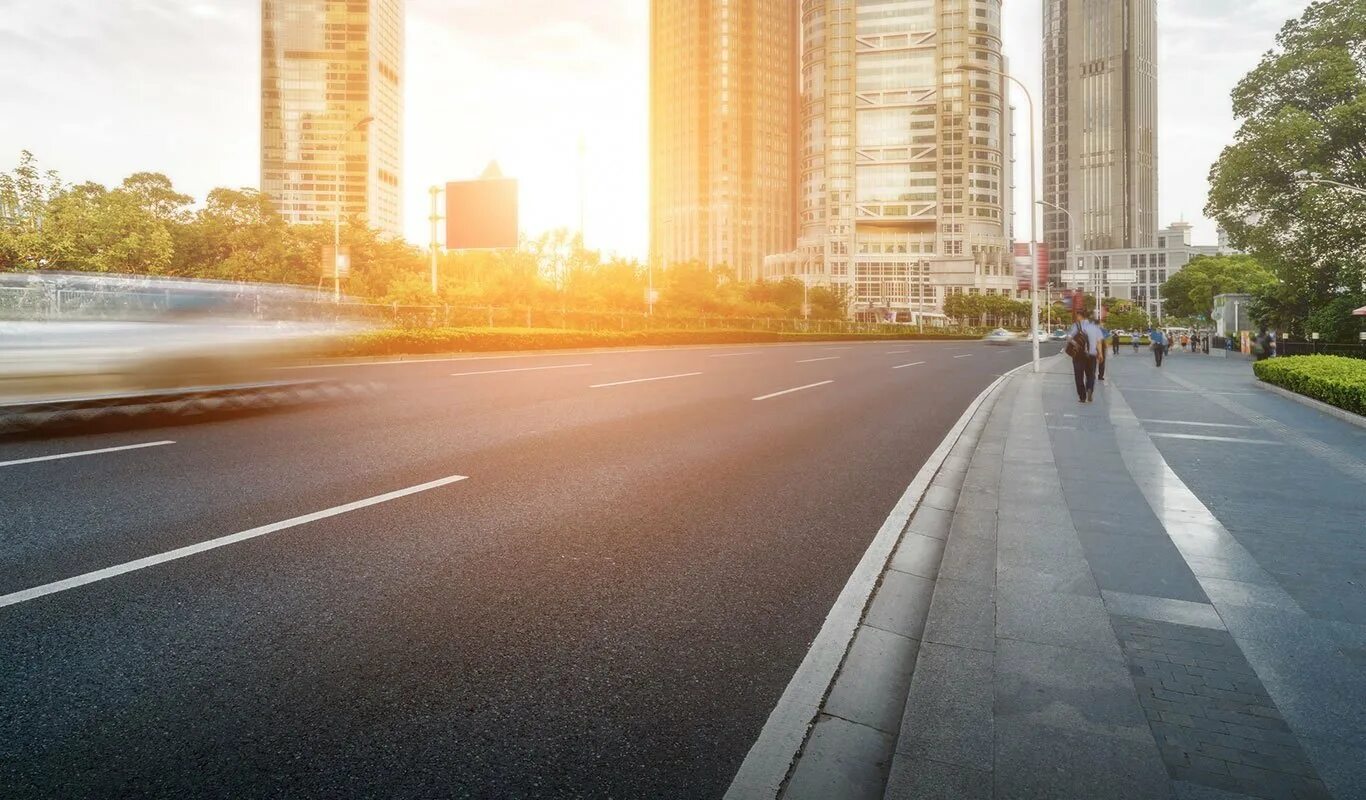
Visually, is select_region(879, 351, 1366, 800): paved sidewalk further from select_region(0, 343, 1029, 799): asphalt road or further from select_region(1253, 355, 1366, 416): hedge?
select_region(1253, 355, 1366, 416): hedge

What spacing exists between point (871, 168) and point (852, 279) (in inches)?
945

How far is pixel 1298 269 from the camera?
32719mm

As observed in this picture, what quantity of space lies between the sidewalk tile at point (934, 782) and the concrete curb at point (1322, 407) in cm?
1386

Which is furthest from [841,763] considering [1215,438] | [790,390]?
[790,390]

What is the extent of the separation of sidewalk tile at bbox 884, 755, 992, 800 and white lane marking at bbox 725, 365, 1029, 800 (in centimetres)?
34

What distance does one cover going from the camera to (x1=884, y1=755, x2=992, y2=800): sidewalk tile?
238cm

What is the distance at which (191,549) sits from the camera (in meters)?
4.42

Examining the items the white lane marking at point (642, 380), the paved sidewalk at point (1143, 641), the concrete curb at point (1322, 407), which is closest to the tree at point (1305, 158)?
the concrete curb at point (1322, 407)

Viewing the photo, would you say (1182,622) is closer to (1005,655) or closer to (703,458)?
(1005,655)

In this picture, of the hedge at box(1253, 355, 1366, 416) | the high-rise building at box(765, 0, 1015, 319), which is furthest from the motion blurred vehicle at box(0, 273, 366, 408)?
the high-rise building at box(765, 0, 1015, 319)

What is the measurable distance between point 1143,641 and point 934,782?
1.76 meters

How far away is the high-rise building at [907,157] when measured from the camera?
15175 cm

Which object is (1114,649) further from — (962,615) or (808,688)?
(808,688)

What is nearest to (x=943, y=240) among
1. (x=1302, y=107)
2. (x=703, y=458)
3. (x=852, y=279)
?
(x=852, y=279)
